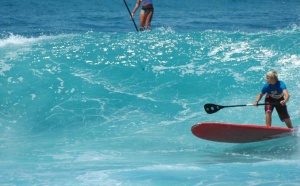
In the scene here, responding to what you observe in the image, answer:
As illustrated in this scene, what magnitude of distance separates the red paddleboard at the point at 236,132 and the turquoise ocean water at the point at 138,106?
7.0 inches

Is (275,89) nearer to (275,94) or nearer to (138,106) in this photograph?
(275,94)

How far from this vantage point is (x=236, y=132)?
9164 millimetres

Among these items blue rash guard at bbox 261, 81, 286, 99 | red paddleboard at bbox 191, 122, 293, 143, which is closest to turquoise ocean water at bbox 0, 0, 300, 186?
red paddleboard at bbox 191, 122, 293, 143

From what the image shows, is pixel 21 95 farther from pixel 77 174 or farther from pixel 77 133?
pixel 77 174

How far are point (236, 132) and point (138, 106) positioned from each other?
3.27m

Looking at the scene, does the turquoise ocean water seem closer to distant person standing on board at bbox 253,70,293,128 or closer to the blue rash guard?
distant person standing on board at bbox 253,70,293,128

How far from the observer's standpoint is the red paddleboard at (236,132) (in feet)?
29.7

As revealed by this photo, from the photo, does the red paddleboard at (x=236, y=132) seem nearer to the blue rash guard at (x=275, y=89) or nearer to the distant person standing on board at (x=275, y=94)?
the distant person standing on board at (x=275, y=94)

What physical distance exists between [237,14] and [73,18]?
6454 millimetres

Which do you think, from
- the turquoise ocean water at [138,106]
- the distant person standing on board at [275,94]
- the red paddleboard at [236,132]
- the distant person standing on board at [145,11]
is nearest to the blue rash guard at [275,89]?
the distant person standing on board at [275,94]

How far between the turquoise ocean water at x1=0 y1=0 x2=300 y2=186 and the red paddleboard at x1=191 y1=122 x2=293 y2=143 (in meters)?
0.18

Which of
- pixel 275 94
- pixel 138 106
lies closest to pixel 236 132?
pixel 275 94

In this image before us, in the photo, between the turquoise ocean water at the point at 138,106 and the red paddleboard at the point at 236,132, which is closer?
the turquoise ocean water at the point at 138,106

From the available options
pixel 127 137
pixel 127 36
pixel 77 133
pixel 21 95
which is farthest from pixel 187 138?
pixel 127 36
